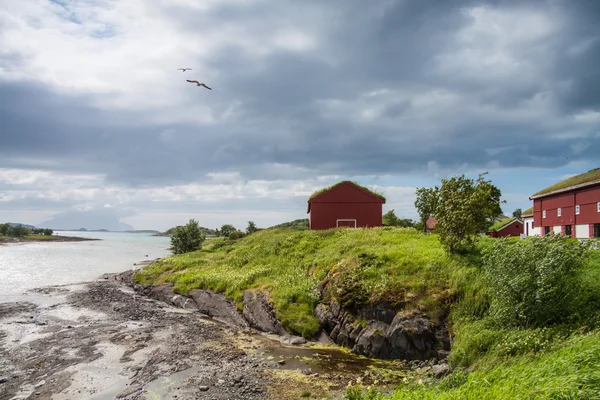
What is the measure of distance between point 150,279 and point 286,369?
101ft

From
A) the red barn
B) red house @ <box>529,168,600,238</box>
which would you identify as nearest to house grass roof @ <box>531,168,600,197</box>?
red house @ <box>529,168,600,238</box>

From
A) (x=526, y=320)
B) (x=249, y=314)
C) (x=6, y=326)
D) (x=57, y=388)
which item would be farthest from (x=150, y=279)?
(x=526, y=320)

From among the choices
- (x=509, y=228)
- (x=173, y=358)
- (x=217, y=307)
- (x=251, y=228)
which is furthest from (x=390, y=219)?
(x=173, y=358)

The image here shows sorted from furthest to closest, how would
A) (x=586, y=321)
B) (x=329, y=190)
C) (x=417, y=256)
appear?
(x=329, y=190) → (x=417, y=256) → (x=586, y=321)

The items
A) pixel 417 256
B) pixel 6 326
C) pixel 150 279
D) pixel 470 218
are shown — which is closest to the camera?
pixel 470 218

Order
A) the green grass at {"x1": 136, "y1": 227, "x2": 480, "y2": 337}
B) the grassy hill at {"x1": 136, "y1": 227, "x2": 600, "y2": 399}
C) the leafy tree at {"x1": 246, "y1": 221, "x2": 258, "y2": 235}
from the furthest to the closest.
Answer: the leafy tree at {"x1": 246, "y1": 221, "x2": 258, "y2": 235} < the green grass at {"x1": 136, "y1": 227, "x2": 480, "y2": 337} < the grassy hill at {"x1": 136, "y1": 227, "x2": 600, "y2": 399}

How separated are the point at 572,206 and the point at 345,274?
34.6 metres

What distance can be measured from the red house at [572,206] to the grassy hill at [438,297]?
23559 mm

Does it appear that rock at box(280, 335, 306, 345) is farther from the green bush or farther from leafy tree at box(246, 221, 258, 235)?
leafy tree at box(246, 221, 258, 235)

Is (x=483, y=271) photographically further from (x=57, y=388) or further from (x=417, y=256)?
(x=57, y=388)

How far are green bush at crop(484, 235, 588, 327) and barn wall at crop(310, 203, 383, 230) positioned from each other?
3217 cm

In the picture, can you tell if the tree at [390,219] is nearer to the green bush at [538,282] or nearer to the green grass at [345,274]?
the green grass at [345,274]

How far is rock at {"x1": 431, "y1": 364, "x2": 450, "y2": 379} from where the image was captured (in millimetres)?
14331

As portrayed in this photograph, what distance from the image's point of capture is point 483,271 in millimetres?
18484
